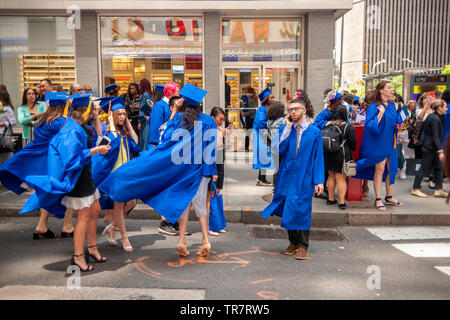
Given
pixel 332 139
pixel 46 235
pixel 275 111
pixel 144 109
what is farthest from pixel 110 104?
pixel 332 139

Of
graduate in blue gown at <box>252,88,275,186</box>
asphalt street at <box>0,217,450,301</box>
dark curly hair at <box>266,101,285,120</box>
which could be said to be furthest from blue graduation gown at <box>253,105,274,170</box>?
asphalt street at <box>0,217,450,301</box>

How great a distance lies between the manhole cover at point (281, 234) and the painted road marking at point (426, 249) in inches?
33.2

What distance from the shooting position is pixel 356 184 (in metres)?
8.01

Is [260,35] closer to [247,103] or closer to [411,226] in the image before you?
[247,103]

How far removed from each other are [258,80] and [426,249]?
30.5 ft

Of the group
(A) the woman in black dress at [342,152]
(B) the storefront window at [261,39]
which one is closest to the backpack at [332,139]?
(A) the woman in black dress at [342,152]

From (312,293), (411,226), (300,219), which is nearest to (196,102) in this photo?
(300,219)

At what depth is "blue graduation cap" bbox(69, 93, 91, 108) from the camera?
4.72 meters

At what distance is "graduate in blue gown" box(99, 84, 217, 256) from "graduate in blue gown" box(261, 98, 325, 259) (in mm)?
933

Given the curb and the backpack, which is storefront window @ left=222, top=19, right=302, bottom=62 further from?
the curb

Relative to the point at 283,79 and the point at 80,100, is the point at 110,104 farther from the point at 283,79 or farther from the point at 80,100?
the point at 283,79

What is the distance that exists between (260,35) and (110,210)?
9463mm

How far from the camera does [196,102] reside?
5.20 metres

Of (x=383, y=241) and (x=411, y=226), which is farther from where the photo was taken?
(x=411, y=226)
